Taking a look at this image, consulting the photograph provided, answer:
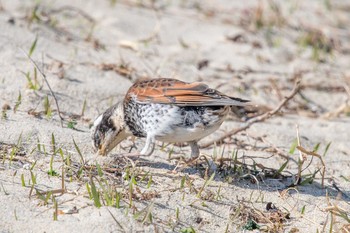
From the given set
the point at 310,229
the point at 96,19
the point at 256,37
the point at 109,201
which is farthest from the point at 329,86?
the point at 109,201

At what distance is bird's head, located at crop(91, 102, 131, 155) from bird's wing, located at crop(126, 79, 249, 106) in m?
0.23

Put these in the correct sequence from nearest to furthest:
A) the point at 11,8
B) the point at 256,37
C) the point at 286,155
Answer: the point at 286,155, the point at 11,8, the point at 256,37

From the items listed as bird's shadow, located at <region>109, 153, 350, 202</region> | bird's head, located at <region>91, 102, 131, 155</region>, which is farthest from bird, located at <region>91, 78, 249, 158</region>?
bird's shadow, located at <region>109, 153, 350, 202</region>

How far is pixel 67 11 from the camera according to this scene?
372 inches

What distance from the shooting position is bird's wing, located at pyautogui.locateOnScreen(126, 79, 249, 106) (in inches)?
235

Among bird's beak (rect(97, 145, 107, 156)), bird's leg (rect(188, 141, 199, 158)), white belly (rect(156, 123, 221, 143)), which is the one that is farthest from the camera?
bird's leg (rect(188, 141, 199, 158))

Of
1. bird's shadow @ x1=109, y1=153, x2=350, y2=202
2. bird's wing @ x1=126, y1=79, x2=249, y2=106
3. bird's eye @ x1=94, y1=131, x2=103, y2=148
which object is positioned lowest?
bird's shadow @ x1=109, y1=153, x2=350, y2=202

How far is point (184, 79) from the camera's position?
8.47 metres

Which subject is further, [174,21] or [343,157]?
[174,21]

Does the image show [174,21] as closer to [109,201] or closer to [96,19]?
[96,19]

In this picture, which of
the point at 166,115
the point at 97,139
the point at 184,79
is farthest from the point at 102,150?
the point at 184,79

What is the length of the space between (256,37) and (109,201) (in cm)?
533

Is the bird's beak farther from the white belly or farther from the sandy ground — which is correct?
the white belly

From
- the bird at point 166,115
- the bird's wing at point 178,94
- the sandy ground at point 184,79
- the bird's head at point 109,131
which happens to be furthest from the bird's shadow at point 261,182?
the bird's wing at point 178,94
